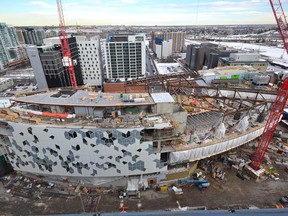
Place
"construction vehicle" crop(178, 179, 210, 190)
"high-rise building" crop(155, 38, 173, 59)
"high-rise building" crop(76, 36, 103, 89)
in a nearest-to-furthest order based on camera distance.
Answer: "construction vehicle" crop(178, 179, 210, 190)
"high-rise building" crop(76, 36, 103, 89)
"high-rise building" crop(155, 38, 173, 59)

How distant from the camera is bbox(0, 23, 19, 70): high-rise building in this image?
12169 centimetres

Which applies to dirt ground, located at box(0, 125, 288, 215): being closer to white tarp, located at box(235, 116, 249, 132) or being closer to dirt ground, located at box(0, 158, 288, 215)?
dirt ground, located at box(0, 158, 288, 215)

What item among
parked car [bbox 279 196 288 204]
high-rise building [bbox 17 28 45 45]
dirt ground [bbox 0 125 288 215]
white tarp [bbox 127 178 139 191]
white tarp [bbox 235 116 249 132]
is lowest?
dirt ground [bbox 0 125 288 215]

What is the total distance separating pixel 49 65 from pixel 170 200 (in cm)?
6872

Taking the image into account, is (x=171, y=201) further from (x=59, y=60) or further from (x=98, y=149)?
(x=59, y=60)

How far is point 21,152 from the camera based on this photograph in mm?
34219

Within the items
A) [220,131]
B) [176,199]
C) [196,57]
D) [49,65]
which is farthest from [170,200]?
[196,57]

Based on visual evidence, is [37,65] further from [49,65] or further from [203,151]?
[203,151]

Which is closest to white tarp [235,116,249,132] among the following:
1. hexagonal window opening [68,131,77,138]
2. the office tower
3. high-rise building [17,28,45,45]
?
hexagonal window opening [68,131,77,138]

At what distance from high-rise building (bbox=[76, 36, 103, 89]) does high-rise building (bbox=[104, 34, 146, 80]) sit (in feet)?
22.1

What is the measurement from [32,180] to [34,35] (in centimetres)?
19090

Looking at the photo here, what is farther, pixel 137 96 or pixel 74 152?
pixel 137 96

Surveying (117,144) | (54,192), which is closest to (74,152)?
(117,144)

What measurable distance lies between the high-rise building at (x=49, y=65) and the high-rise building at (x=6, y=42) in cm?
7588
